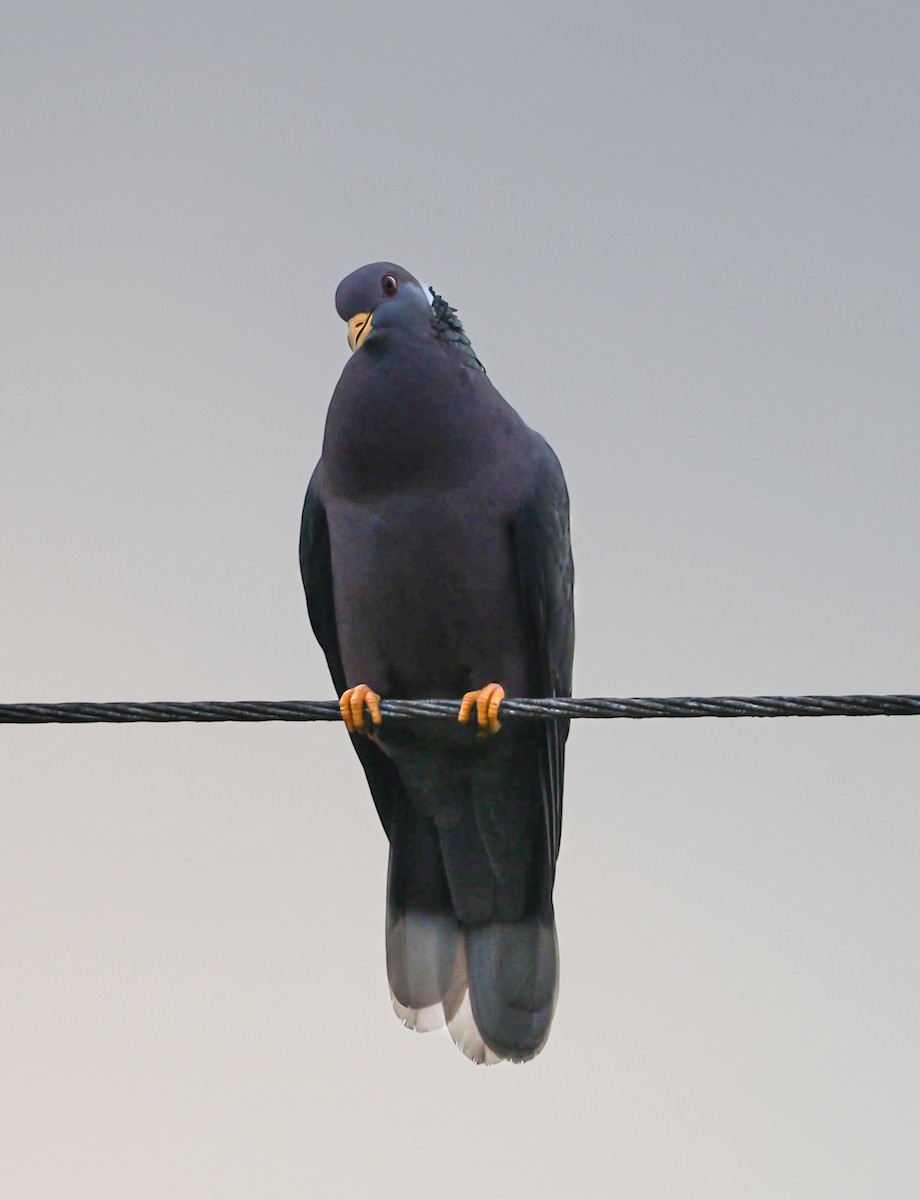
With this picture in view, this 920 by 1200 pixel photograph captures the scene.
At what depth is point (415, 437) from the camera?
14.6ft

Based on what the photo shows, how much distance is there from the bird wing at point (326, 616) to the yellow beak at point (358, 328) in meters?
0.44

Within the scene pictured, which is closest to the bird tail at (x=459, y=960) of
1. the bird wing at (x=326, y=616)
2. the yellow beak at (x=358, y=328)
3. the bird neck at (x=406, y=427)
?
the bird wing at (x=326, y=616)

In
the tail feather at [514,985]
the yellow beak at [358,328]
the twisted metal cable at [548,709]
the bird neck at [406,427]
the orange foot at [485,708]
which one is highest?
the yellow beak at [358,328]

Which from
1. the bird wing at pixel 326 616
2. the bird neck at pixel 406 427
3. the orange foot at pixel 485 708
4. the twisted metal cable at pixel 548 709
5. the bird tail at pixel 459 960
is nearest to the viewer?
the twisted metal cable at pixel 548 709

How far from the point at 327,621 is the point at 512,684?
0.70 meters

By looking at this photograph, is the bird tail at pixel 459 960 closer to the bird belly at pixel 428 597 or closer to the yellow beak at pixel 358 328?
the bird belly at pixel 428 597

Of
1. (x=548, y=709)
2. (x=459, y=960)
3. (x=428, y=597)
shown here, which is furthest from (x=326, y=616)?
(x=548, y=709)

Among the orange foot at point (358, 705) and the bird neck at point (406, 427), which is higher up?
the bird neck at point (406, 427)

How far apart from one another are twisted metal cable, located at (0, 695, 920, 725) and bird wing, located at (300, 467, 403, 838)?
142cm

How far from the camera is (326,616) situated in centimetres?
497

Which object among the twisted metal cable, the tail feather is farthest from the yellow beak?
the tail feather

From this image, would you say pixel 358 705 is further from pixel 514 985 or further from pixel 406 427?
pixel 514 985

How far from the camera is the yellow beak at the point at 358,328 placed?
4645 millimetres

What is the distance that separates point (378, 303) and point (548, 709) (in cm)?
177
